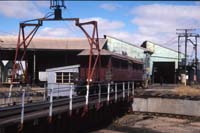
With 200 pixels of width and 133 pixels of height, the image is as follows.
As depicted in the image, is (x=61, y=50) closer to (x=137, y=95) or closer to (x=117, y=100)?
(x=137, y=95)

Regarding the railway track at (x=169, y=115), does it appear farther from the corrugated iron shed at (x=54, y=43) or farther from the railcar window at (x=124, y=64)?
the corrugated iron shed at (x=54, y=43)

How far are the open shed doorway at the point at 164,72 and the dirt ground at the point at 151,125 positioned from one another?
49.7 meters

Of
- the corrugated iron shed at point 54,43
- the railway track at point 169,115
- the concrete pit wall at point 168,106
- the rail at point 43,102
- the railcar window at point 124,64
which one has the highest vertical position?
the corrugated iron shed at point 54,43

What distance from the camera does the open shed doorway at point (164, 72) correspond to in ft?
273

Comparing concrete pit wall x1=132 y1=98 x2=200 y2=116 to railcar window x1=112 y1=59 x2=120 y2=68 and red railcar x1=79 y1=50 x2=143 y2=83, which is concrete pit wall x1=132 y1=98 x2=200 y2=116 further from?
railcar window x1=112 y1=59 x2=120 y2=68

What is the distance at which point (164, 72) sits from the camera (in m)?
84.5

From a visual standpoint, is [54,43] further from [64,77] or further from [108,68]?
[108,68]

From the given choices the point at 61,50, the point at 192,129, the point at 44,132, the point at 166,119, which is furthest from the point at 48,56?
the point at 44,132

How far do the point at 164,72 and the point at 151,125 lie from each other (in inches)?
2182

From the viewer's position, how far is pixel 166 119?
33.0m

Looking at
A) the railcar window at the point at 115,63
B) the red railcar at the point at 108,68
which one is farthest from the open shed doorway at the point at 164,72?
the railcar window at the point at 115,63

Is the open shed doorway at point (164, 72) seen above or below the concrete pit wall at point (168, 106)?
above

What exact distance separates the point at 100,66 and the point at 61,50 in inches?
1009

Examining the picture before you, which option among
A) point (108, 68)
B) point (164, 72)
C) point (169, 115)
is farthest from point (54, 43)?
point (169, 115)
